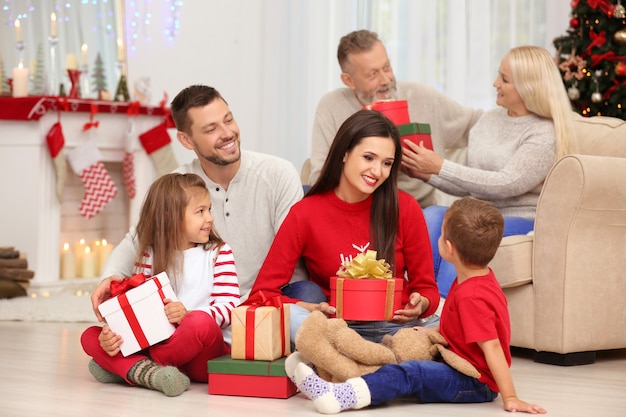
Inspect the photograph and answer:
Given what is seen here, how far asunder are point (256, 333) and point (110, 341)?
0.41m

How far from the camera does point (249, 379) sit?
8.32 ft

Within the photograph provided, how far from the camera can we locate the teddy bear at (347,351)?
2.44 m

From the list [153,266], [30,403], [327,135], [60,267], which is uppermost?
[327,135]

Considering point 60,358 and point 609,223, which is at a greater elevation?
point 609,223

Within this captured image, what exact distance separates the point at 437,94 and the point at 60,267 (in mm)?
2496

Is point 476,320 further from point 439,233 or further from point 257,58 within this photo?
point 257,58

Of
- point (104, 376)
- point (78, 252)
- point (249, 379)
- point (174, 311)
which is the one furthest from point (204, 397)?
point (78, 252)

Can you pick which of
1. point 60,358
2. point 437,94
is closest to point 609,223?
point 437,94

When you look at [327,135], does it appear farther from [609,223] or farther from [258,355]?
[258,355]

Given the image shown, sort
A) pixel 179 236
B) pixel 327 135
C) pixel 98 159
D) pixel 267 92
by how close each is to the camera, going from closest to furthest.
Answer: pixel 179 236 → pixel 327 135 → pixel 98 159 → pixel 267 92

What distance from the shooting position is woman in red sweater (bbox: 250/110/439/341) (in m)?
2.78

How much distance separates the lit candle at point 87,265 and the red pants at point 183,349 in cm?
270

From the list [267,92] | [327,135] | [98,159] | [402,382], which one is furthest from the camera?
[267,92]

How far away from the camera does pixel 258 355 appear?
100.0 inches
